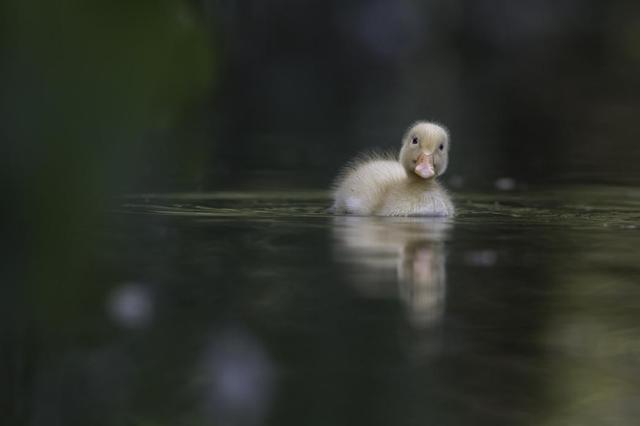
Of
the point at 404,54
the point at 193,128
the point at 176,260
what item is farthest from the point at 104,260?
the point at 404,54

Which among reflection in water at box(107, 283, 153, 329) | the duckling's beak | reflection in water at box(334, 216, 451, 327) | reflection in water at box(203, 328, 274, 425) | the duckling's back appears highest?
the duckling's beak

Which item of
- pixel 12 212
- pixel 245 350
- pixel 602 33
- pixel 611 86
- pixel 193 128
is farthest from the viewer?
pixel 602 33

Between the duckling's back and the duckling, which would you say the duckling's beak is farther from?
the duckling's back

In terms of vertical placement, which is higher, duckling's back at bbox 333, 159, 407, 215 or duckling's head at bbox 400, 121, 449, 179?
duckling's head at bbox 400, 121, 449, 179

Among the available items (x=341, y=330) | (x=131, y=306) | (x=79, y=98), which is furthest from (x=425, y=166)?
(x=79, y=98)

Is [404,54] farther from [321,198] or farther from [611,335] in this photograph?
[611,335]

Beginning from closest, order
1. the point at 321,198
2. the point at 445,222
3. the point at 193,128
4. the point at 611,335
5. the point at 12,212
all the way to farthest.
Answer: the point at 12,212
the point at 611,335
the point at 445,222
the point at 321,198
the point at 193,128

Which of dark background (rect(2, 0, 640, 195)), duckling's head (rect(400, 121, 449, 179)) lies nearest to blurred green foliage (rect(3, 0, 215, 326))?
dark background (rect(2, 0, 640, 195))
